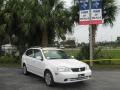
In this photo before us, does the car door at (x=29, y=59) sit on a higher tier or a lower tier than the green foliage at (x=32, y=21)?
lower

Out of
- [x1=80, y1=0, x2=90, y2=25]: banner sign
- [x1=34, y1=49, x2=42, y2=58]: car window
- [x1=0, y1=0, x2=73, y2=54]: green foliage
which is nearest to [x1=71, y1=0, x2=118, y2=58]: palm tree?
[x1=0, y1=0, x2=73, y2=54]: green foliage

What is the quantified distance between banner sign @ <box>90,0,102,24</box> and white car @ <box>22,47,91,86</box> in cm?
573

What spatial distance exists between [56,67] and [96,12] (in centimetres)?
825

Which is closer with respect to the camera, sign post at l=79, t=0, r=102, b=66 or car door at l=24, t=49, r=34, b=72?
car door at l=24, t=49, r=34, b=72

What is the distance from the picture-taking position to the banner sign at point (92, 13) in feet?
58.1

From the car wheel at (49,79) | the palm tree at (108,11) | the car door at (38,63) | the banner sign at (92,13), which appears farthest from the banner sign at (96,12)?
the car wheel at (49,79)

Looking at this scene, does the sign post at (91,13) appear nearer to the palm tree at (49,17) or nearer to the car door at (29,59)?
the palm tree at (49,17)

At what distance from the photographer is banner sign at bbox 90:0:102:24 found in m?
17.7

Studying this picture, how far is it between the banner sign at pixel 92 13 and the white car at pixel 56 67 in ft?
18.7

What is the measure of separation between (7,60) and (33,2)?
5.96m

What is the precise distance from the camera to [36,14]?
20297mm

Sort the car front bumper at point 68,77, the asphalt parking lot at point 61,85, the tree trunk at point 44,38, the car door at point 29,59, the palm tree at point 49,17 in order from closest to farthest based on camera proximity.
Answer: the car front bumper at point 68,77 < the asphalt parking lot at point 61,85 < the car door at point 29,59 < the palm tree at point 49,17 < the tree trunk at point 44,38

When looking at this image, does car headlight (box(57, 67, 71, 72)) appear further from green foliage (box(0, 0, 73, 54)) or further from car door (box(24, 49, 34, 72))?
green foliage (box(0, 0, 73, 54))

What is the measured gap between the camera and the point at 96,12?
1777cm
